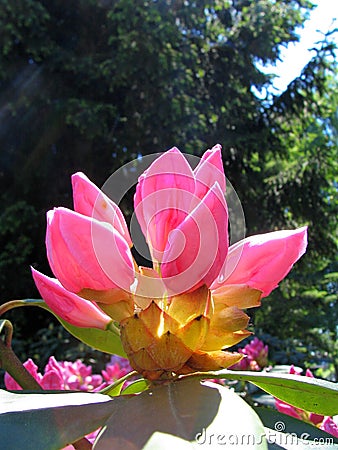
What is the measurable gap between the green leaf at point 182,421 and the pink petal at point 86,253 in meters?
0.09

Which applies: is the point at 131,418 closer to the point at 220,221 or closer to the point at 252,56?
the point at 220,221

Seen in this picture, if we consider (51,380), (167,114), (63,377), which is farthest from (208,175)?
(167,114)

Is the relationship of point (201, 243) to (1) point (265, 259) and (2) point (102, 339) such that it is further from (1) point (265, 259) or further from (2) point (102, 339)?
(2) point (102, 339)

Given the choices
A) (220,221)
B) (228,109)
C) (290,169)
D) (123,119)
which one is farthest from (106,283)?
(290,169)

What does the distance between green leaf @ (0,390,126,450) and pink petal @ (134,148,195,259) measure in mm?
125

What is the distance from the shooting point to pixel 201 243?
0.34 meters

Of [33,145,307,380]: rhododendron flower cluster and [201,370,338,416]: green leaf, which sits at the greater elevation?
[33,145,307,380]: rhododendron flower cluster

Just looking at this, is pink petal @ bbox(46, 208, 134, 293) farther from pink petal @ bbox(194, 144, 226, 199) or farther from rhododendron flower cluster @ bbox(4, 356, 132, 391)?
rhododendron flower cluster @ bbox(4, 356, 132, 391)

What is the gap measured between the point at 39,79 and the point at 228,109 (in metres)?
2.22

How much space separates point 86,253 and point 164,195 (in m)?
0.07

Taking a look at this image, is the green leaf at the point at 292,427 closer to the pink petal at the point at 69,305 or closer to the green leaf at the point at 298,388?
the green leaf at the point at 298,388

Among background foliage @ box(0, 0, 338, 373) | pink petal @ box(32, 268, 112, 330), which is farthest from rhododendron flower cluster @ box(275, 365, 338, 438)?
background foliage @ box(0, 0, 338, 373)

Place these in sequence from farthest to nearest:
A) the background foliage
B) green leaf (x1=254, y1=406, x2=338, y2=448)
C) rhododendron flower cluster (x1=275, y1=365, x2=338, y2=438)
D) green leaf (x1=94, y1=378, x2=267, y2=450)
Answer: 1. the background foliage
2. rhododendron flower cluster (x1=275, y1=365, x2=338, y2=438)
3. green leaf (x1=254, y1=406, x2=338, y2=448)
4. green leaf (x1=94, y1=378, x2=267, y2=450)

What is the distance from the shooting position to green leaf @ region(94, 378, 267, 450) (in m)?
0.26
